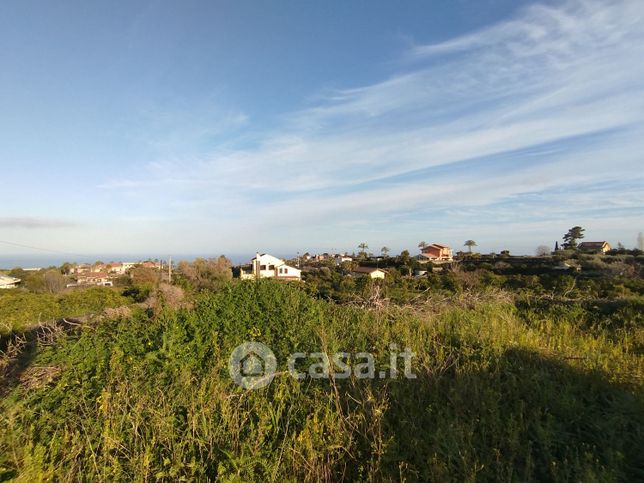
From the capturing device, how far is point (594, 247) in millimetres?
23609

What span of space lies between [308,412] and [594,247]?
92.2ft

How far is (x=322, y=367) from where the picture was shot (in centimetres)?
379

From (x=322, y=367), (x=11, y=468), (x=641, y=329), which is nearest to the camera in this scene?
(x=11, y=468)

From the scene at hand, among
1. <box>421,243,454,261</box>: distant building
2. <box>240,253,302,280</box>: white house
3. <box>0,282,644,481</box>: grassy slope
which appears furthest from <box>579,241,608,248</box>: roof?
<box>0,282,644,481</box>: grassy slope

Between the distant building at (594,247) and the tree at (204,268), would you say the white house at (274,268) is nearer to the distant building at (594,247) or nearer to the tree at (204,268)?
the tree at (204,268)

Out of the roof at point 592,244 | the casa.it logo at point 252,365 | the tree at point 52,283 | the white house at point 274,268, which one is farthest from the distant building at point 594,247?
the tree at point 52,283

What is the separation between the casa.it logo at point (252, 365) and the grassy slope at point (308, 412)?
0.31 ft

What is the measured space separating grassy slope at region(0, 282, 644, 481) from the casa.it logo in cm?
10

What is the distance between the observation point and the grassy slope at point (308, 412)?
242 cm

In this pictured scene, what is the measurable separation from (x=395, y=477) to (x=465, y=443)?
627mm

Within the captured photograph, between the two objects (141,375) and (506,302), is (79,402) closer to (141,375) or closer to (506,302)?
(141,375)

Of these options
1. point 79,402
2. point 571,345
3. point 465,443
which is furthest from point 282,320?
point 571,345

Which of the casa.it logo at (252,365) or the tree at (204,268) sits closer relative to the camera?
the casa.it logo at (252,365)

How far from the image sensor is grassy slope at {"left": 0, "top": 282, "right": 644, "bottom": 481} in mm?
2424
